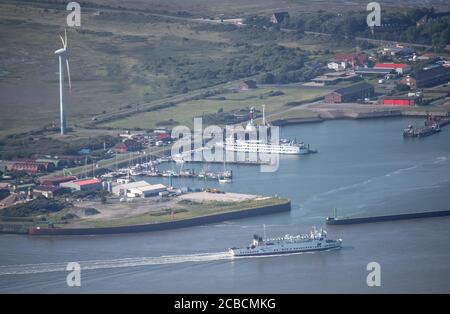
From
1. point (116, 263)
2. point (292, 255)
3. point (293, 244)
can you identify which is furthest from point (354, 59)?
point (116, 263)

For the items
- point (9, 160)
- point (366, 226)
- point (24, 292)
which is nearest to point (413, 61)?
point (9, 160)

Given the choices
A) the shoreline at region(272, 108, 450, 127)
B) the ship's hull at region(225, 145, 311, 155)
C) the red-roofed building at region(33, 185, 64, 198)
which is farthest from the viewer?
the shoreline at region(272, 108, 450, 127)

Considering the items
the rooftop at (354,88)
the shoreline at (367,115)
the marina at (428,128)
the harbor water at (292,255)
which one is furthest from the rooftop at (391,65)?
the harbor water at (292,255)

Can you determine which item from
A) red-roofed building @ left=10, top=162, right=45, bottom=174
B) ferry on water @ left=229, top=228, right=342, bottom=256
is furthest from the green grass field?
ferry on water @ left=229, top=228, right=342, bottom=256

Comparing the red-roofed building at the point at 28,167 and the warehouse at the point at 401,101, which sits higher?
the warehouse at the point at 401,101

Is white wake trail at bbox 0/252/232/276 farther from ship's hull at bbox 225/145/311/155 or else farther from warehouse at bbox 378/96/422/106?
warehouse at bbox 378/96/422/106

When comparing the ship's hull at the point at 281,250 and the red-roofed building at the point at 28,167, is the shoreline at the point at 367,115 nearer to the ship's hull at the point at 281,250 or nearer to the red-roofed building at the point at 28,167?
the red-roofed building at the point at 28,167
